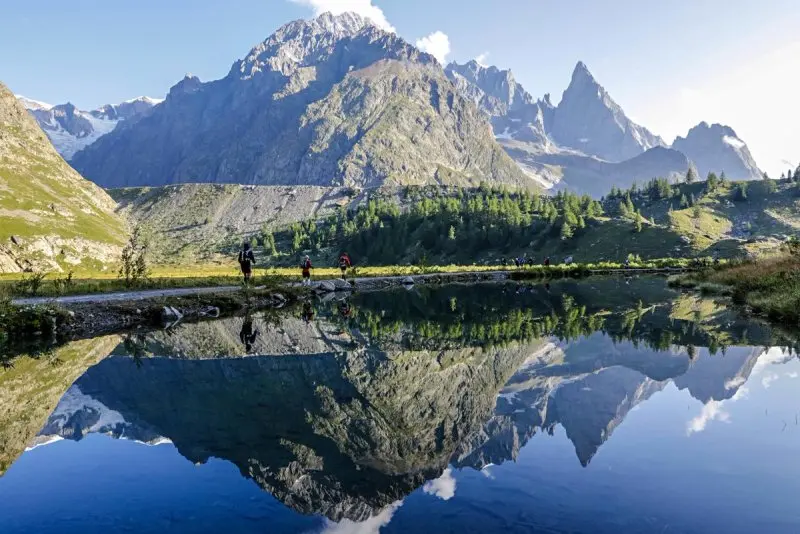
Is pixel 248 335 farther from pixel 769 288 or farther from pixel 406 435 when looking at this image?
pixel 769 288

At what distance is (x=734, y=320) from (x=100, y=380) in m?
34.6

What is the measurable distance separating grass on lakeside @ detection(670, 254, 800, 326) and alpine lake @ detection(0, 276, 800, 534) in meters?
4.23

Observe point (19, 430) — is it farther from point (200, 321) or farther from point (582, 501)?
point (200, 321)

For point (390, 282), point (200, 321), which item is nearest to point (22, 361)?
point (200, 321)

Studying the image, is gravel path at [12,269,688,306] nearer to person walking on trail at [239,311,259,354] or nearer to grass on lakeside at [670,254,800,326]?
person walking on trail at [239,311,259,354]

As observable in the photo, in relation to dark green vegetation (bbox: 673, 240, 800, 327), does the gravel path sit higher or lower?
→ lower

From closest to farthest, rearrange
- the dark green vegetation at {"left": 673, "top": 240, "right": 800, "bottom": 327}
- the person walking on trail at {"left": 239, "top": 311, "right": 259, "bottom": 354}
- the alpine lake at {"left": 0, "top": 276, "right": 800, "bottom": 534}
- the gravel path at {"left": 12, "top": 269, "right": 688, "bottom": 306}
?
the alpine lake at {"left": 0, "top": 276, "right": 800, "bottom": 534} < the person walking on trail at {"left": 239, "top": 311, "right": 259, "bottom": 354} < the dark green vegetation at {"left": 673, "top": 240, "right": 800, "bottom": 327} < the gravel path at {"left": 12, "top": 269, "right": 688, "bottom": 306}

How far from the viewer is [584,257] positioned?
16975 centimetres

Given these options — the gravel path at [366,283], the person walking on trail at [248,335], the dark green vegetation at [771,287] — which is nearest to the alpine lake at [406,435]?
the person walking on trail at [248,335]

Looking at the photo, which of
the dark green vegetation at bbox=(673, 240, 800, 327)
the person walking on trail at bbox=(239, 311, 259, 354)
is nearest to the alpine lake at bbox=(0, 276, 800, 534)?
the person walking on trail at bbox=(239, 311, 259, 354)

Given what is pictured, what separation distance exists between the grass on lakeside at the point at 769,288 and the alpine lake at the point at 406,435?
423 cm

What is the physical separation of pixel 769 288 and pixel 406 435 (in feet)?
116

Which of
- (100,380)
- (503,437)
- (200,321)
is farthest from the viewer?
(200,321)

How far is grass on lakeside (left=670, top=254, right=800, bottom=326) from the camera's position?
96.2 feet
